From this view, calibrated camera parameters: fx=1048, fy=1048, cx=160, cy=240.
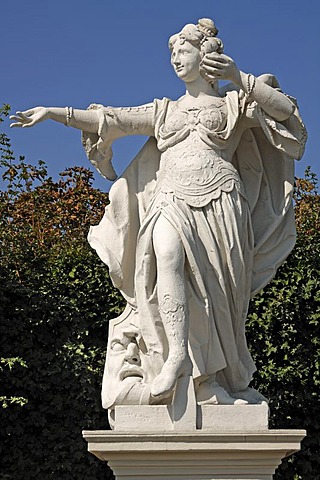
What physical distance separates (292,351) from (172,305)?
395 cm

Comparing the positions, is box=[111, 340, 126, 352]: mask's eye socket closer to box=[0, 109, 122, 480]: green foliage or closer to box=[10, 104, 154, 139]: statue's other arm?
box=[10, 104, 154, 139]: statue's other arm

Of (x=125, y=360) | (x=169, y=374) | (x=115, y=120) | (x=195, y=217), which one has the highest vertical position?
(x=115, y=120)

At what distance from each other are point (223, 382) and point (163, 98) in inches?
74.0

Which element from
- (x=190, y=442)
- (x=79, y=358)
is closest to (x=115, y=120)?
(x=190, y=442)

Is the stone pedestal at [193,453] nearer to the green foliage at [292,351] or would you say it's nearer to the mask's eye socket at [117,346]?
the mask's eye socket at [117,346]

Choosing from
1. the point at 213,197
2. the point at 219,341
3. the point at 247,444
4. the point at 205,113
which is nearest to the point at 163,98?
the point at 205,113

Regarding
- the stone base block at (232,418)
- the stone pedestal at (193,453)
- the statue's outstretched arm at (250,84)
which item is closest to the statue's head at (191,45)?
the statue's outstretched arm at (250,84)

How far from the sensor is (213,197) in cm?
642

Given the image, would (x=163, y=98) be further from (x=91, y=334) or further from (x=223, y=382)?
(x=91, y=334)

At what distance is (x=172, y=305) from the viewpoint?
20.2ft

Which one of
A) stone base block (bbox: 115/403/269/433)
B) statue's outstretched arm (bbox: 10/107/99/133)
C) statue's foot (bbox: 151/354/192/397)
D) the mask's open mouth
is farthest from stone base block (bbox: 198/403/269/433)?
statue's outstretched arm (bbox: 10/107/99/133)

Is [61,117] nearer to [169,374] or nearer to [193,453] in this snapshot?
[169,374]

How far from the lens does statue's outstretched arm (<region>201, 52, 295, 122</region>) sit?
643 cm

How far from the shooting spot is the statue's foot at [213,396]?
20.5 ft
